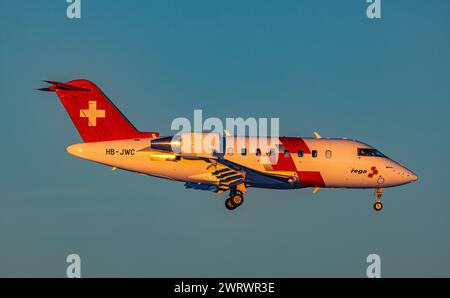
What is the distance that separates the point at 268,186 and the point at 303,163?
2.58 metres

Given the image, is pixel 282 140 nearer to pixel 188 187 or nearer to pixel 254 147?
pixel 254 147

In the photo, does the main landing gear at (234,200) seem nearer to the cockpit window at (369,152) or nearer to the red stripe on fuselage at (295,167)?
the red stripe on fuselage at (295,167)

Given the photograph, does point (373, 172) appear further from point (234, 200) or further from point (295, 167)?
point (234, 200)

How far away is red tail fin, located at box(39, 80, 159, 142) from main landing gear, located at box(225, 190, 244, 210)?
19.8 ft

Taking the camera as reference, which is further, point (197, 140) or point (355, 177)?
point (355, 177)

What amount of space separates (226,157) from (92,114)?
883 cm

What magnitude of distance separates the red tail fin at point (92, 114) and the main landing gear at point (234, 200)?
6.04 metres

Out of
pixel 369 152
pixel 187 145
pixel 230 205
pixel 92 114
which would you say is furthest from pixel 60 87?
pixel 369 152

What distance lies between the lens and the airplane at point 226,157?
52.3m

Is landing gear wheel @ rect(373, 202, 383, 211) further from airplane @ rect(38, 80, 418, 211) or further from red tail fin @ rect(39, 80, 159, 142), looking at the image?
red tail fin @ rect(39, 80, 159, 142)

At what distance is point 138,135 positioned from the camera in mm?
53719

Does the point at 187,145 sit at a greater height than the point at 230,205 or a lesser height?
greater

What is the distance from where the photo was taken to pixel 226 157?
52844 mm
